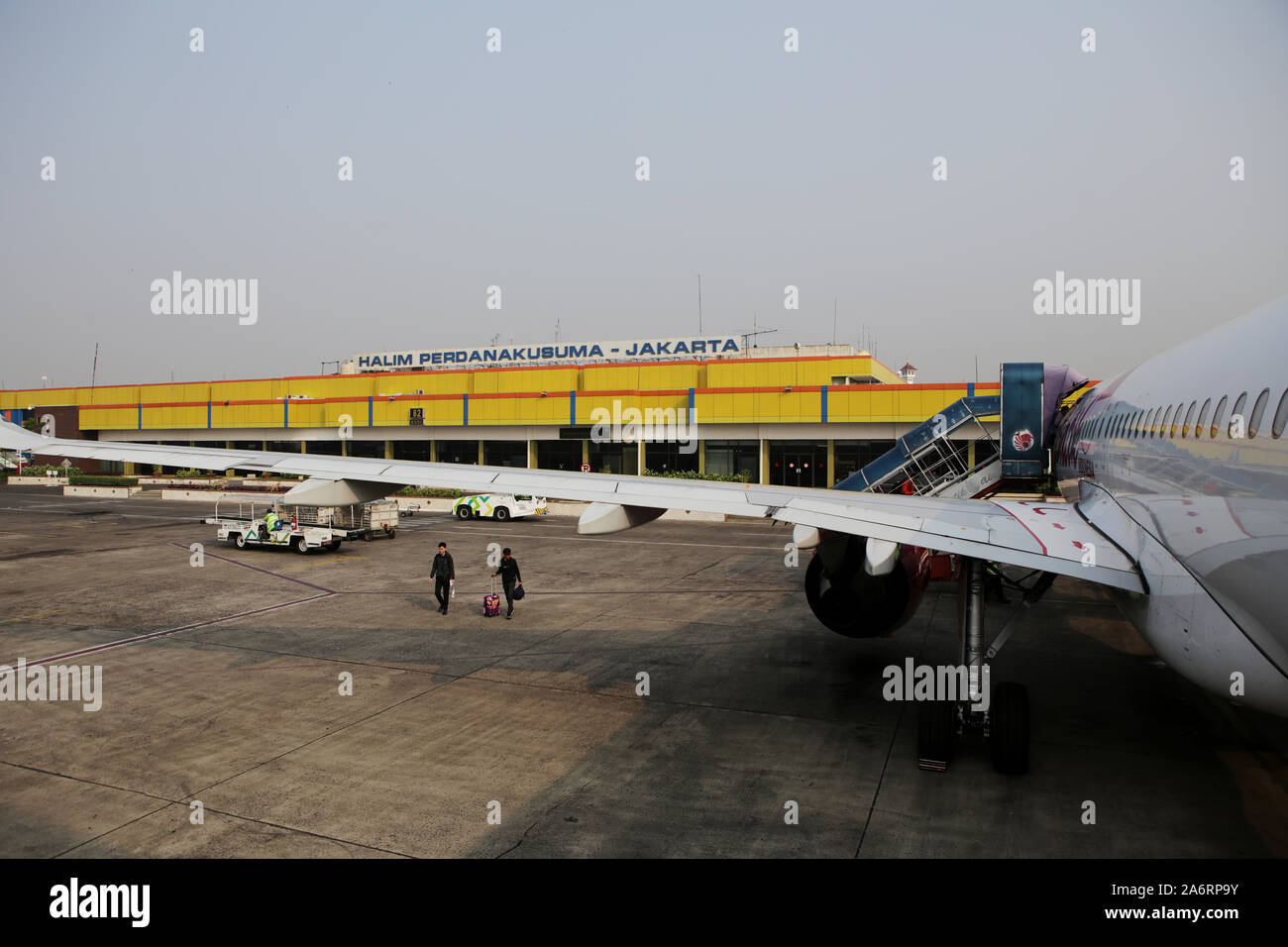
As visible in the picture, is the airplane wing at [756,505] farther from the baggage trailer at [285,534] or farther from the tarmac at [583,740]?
the baggage trailer at [285,534]

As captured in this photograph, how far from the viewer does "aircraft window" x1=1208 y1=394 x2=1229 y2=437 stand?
23.1ft

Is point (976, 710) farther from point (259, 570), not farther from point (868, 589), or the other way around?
point (259, 570)

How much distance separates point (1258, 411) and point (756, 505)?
18.3ft

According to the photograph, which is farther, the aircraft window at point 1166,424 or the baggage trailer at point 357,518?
the baggage trailer at point 357,518

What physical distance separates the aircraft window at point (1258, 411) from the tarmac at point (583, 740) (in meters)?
4.36

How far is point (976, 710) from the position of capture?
34.7ft

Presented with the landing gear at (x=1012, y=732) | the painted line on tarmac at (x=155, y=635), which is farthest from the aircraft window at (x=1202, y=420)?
the painted line on tarmac at (x=155, y=635)

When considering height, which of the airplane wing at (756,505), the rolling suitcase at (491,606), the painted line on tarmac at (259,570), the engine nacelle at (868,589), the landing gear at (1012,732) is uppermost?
the airplane wing at (756,505)

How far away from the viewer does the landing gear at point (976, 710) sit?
32.7ft

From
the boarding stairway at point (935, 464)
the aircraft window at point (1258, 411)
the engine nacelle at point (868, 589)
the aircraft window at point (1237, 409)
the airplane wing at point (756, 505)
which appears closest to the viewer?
the aircraft window at point (1258, 411)

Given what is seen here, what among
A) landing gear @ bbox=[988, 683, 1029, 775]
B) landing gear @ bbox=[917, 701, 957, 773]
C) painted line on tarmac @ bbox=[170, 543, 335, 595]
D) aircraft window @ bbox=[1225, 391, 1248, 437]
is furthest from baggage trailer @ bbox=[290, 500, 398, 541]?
aircraft window @ bbox=[1225, 391, 1248, 437]

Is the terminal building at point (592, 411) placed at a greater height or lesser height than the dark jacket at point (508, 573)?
greater

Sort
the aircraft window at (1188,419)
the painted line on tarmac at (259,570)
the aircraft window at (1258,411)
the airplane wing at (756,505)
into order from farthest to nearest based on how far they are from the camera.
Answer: the painted line on tarmac at (259,570), the airplane wing at (756,505), the aircraft window at (1188,419), the aircraft window at (1258,411)

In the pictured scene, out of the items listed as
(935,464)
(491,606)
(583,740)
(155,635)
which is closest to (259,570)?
(155,635)
